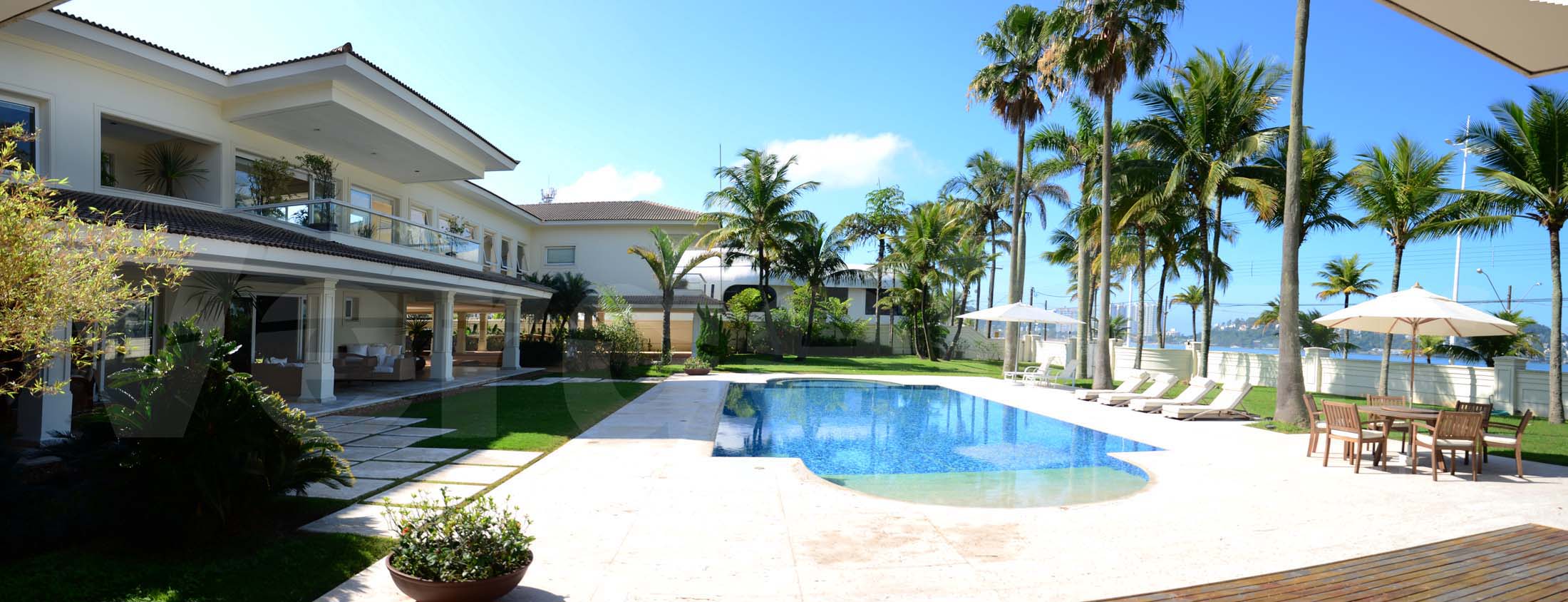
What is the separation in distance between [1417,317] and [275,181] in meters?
20.4

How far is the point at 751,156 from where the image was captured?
1164 inches

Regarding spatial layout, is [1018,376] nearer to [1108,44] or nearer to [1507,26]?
[1108,44]

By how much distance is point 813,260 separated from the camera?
33.2m

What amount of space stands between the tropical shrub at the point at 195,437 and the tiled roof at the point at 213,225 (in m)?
4.36

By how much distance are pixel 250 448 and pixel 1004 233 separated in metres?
37.1

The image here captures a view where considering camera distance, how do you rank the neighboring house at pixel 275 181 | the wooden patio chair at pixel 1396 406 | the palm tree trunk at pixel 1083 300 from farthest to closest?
the palm tree trunk at pixel 1083 300
the neighboring house at pixel 275 181
the wooden patio chair at pixel 1396 406

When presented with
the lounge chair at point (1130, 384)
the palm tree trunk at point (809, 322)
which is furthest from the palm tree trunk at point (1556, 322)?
the palm tree trunk at point (809, 322)

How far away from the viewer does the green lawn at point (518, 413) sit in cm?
998

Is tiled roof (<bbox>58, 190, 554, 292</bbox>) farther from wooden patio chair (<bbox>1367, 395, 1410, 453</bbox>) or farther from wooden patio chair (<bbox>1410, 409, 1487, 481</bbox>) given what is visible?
wooden patio chair (<bbox>1367, 395, 1410, 453</bbox>)

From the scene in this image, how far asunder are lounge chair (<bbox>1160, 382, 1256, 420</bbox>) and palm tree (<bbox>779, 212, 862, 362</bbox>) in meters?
19.4

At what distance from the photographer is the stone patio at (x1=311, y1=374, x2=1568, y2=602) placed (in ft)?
15.5

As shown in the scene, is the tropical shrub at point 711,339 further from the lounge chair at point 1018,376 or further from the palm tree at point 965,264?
the palm tree at point 965,264

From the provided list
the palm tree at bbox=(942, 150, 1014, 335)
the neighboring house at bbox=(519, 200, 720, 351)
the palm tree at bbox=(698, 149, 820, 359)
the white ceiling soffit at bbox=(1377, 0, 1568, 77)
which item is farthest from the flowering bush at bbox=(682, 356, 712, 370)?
the white ceiling soffit at bbox=(1377, 0, 1568, 77)

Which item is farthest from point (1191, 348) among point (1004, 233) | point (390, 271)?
point (390, 271)
